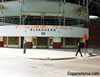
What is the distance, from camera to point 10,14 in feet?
145

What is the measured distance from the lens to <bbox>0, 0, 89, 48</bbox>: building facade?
3764 cm

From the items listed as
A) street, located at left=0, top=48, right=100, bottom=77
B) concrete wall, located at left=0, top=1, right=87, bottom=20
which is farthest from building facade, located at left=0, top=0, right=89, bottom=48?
street, located at left=0, top=48, right=100, bottom=77

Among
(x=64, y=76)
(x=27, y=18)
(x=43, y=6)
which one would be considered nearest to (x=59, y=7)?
(x=43, y=6)

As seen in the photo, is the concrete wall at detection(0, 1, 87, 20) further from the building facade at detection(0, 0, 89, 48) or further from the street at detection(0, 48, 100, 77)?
the street at detection(0, 48, 100, 77)

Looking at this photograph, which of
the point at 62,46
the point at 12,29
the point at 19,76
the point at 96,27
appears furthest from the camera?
the point at 96,27

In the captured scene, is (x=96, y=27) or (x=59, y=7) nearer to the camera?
(x=59, y=7)

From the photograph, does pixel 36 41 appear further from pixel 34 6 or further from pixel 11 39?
pixel 34 6

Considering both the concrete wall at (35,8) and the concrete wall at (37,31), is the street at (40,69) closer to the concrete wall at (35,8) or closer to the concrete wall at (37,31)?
the concrete wall at (37,31)

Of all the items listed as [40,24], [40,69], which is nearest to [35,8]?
[40,24]

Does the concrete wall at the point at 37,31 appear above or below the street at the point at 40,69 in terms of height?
above

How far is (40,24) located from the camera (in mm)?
42500

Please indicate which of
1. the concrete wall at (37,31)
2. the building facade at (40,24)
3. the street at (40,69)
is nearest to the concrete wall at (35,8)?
the building facade at (40,24)

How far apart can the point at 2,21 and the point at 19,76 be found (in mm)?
35950

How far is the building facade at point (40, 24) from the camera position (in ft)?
123
